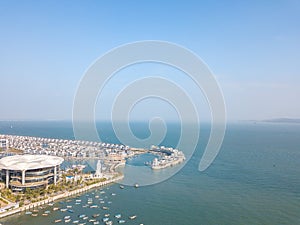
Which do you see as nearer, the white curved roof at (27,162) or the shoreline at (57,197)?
the shoreline at (57,197)

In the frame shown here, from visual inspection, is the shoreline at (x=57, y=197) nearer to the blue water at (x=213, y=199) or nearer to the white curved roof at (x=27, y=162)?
the blue water at (x=213, y=199)

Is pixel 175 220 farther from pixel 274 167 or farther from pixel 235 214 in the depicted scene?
pixel 274 167

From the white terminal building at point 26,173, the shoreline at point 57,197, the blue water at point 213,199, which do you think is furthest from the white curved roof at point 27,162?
the blue water at point 213,199

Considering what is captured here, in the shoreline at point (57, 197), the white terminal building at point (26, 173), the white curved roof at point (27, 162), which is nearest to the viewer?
the shoreline at point (57, 197)

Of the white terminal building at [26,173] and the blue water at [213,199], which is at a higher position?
the white terminal building at [26,173]

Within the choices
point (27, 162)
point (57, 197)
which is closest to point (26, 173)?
point (27, 162)

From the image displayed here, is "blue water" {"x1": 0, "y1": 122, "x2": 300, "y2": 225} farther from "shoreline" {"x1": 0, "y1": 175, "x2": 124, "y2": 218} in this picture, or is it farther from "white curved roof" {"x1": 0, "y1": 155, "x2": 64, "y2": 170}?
"white curved roof" {"x1": 0, "y1": 155, "x2": 64, "y2": 170}

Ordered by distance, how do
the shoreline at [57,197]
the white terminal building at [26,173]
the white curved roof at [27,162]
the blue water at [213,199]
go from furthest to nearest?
the white curved roof at [27,162] < the white terminal building at [26,173] < the shoreline at [57,197] < the blue water at [213,199]

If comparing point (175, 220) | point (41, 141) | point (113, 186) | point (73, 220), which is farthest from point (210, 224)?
point (41, 141)

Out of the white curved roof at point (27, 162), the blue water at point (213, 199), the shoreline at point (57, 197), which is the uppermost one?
the white curved roof at point (27, 162)
